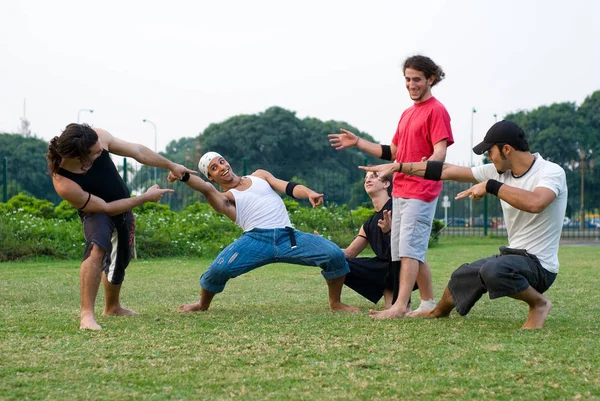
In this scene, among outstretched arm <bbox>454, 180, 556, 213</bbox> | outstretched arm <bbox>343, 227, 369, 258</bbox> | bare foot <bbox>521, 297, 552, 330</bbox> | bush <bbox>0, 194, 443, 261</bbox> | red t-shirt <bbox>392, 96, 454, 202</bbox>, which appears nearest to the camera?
outstretched arm <bbox>454, 180, 556, 213</bbox>

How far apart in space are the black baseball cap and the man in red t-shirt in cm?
56

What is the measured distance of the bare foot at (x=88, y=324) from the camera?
5.56m

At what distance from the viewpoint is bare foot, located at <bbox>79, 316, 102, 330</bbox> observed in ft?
18.2

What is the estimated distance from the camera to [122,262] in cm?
635

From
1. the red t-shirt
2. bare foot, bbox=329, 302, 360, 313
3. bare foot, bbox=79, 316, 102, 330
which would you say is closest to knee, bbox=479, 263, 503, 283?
the red t-shirt

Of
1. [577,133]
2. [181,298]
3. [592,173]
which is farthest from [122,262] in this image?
[577,133]

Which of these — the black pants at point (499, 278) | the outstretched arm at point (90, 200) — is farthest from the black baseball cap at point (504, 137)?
the outstretched arm at point (90, 200)

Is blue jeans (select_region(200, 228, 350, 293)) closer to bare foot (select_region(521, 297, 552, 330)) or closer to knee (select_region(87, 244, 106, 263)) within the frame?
knee (select_region(87, 244, 106, 263))

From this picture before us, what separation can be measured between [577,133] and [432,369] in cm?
4643

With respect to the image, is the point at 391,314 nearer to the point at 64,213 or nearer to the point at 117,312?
the point at 117,312

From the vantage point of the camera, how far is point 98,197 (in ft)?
19.7

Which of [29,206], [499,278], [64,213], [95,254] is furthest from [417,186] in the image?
[29,206]

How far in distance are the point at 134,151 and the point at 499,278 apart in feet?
9.39

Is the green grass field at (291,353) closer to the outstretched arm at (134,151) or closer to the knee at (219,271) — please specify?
the knee at (219,271)
